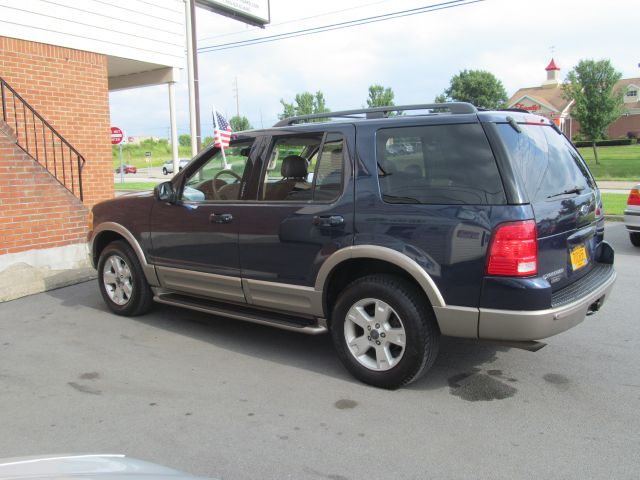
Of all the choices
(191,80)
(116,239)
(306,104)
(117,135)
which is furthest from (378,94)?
(116,239)

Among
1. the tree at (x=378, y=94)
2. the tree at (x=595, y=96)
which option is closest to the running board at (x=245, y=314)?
the tree at (x=595, y=96)

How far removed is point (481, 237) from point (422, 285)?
0.51 m

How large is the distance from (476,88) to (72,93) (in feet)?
185

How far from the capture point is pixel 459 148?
148 inches

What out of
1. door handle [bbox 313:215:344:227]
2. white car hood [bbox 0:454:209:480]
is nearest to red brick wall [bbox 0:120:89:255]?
door handle [bbox 313:215:344:227]

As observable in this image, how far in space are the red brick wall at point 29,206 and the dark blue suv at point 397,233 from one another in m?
2.94

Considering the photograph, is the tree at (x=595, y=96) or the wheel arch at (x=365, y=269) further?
the tree at (x=595, y=96)

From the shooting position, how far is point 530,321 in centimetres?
349

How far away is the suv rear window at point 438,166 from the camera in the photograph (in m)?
3.61

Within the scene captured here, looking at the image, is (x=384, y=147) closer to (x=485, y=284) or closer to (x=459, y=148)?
(x=459, y=148)

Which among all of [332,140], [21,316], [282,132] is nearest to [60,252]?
[21,316]

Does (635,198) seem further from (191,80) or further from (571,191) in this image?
(191,80)

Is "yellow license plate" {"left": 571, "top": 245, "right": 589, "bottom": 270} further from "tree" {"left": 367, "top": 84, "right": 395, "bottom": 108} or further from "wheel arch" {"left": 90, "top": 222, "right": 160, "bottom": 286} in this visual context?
"tree" {"left": 367, "top": 84, "right": 395, "bottom": 108}

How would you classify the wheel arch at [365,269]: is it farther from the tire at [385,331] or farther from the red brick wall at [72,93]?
the red brick wall at [72,93]
